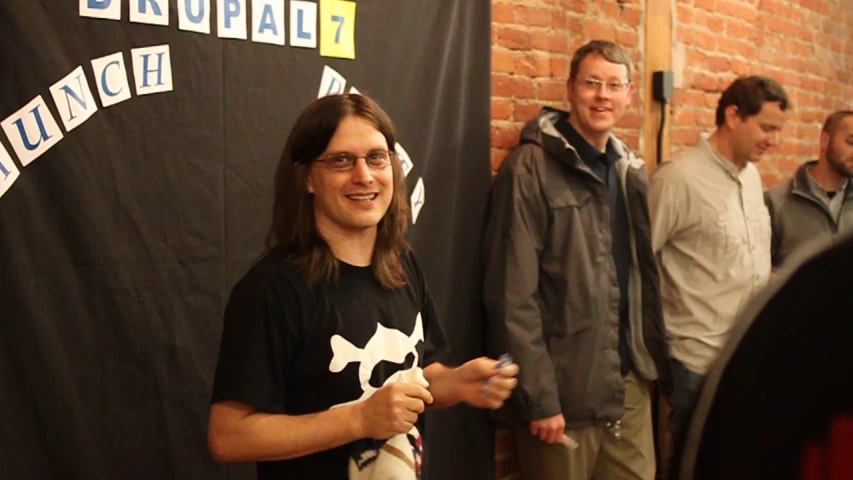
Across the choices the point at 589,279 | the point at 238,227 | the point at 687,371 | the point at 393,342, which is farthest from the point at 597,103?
the point at 393,342

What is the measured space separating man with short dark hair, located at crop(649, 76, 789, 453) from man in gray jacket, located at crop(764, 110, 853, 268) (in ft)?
1.54

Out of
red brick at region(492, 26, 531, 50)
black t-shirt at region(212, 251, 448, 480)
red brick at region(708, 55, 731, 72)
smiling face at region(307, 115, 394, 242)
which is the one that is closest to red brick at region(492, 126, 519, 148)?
red brick at region(492, 26, 531, 50)

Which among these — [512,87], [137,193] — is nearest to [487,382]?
[137,193]

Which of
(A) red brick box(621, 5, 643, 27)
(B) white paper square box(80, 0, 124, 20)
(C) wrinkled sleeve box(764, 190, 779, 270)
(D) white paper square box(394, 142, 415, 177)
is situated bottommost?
(C) wrinkled sleeve box(764, 190, 779, 270)

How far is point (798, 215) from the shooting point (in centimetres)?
336

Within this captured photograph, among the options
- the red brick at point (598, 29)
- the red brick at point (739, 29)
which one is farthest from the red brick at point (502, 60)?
the red brick at point (739, 29)

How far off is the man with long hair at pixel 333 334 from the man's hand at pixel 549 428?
0.88 meters

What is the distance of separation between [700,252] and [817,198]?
819 millimetres

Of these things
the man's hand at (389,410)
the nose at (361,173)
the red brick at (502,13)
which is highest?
the red brick at (502,13)

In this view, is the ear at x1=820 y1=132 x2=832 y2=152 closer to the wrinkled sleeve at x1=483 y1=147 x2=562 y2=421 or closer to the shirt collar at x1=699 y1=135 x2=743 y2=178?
the shirt collar at x1=699 y1=135 x2=743 y2=178

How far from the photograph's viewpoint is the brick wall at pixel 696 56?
8.92 ft

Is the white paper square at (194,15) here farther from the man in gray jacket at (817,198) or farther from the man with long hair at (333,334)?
the man in gray jacket at (817,198)

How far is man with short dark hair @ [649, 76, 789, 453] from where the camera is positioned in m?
2.84

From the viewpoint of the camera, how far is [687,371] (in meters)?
2.85
